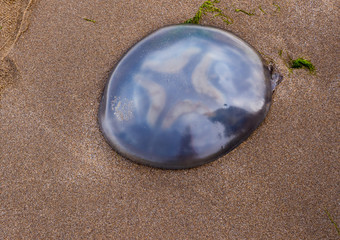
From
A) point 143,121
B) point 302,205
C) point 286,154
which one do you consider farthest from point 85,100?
point 302,205

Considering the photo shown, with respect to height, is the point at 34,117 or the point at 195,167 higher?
the point at 195,167

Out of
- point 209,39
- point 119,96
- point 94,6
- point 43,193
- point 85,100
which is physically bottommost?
point 43,193

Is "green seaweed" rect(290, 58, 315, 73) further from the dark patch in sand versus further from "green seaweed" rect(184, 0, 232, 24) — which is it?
the dark patch in sand

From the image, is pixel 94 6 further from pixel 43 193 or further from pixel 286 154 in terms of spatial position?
pixel 286 154

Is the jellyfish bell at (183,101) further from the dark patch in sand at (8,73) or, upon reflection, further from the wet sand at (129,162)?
the dark patch in sand at (8,73)

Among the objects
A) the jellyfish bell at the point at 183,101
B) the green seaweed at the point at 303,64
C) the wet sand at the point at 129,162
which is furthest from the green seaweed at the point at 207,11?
the green seaweed at the point at 303,64

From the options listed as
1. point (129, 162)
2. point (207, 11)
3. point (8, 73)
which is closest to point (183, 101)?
point (129, 162)

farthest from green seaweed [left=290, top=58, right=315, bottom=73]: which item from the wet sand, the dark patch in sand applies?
the dark patch in sand
